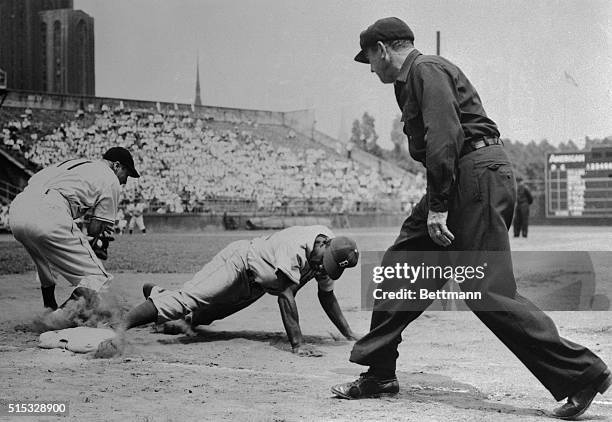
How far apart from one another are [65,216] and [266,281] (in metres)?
1.28

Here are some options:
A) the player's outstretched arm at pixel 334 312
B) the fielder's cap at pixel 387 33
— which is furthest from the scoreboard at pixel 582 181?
the fielder's cap at pixel 387 33

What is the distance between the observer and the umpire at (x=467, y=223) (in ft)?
9.07

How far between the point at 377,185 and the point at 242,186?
1.22 meters

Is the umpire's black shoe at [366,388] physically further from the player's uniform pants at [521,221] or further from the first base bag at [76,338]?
the player's uniform pants at [521,221]

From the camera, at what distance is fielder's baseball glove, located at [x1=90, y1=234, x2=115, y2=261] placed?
15.5 ft

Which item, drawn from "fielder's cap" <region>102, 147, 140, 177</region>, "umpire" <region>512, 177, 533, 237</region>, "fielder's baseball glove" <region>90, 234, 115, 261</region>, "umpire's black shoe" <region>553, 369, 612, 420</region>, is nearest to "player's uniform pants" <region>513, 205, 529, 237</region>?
"umpire" <region>512, 177, 533, 237</region>

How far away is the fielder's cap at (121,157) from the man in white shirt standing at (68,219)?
17 cm

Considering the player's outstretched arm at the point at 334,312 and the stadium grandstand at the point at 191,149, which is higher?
the stadium grandstand at the point at 191,149

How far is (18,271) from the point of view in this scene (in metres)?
4.88

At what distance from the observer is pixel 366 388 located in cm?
311

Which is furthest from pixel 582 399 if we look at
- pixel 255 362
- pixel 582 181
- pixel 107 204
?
pixel 582 181

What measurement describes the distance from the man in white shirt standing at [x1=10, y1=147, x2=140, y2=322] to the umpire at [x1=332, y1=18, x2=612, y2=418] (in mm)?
2033

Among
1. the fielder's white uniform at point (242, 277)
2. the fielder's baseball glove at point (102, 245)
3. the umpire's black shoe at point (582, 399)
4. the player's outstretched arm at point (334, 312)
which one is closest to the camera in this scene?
the umpire's black shoe at point (582, 399)

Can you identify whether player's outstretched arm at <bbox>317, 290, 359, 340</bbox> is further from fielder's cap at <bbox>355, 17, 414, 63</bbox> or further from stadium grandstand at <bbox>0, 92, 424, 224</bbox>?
fielder's cap at <bbox>355, 17, 414, 63</bbox>
